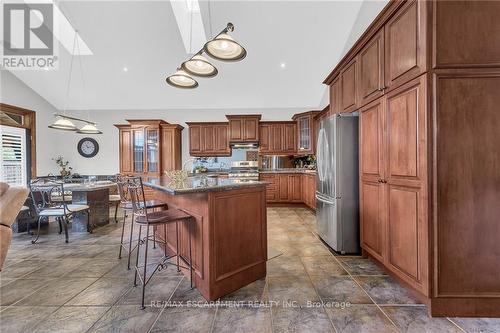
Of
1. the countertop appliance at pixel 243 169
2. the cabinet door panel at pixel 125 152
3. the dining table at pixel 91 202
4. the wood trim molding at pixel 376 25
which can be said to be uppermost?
the wood trim molding at pixel 376 25

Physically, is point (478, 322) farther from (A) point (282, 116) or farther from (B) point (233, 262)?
(A) point (282, 116)

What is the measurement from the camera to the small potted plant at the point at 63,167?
20.0 ft

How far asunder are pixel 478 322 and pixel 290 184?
4291 mm

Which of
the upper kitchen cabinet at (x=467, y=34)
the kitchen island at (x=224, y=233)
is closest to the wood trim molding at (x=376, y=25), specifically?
the upper kitchen cabinet at (x=467, y=34)

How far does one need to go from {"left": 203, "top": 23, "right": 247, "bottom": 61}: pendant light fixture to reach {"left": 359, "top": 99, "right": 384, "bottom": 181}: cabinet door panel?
4.96 feet

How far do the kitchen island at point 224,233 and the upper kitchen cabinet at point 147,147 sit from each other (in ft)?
13.4

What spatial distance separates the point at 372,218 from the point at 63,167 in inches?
304

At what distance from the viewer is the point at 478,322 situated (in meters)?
1.56

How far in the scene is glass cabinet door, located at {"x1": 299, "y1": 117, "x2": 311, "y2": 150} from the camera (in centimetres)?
570

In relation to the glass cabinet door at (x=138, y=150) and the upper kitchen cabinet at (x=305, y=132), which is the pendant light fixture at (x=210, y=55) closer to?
the upper kitchen cabinet at (x=305, y=132)

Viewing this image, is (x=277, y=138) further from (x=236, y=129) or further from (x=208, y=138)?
(x=208, y=138)

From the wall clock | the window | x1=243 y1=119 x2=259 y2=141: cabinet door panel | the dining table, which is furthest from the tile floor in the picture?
the wall clock

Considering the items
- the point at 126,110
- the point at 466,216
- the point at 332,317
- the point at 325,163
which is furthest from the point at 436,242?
the point at 126,110

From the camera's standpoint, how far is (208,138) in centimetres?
622
